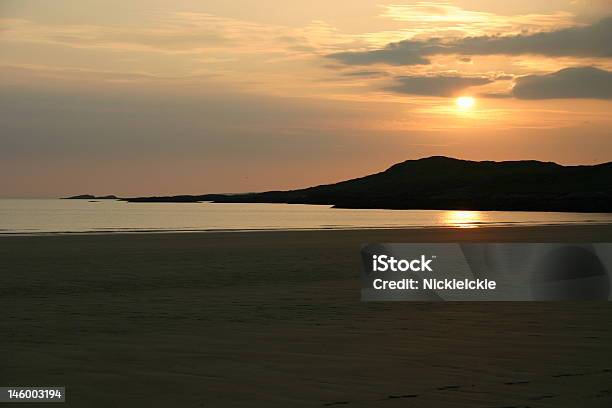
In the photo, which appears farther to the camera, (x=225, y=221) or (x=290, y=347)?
(x=225, y=221)

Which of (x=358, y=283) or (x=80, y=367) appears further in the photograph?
(x=358, y=283)

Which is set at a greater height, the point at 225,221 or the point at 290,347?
the point at 225,221

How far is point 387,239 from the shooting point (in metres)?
50.6

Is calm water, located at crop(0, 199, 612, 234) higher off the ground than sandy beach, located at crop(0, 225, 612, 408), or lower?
higher

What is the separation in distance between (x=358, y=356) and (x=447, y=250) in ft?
80.4

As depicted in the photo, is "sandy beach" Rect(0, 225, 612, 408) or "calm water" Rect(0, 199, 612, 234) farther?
"calm water" Rect(0, 199, 612, 234)

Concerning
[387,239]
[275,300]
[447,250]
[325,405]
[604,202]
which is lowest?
[325,405]

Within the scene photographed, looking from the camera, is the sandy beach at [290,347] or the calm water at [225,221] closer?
the sandy beach at [290,347]

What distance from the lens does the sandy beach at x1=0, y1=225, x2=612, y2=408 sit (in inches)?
358

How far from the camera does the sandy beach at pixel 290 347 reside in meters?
9.09

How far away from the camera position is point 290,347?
A: 12023 mm

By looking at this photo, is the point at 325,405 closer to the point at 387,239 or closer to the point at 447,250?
the point at 447,250

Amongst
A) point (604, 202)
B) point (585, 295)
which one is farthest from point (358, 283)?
point (604, 202)

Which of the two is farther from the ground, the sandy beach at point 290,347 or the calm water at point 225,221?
the calm water at point 225,221
